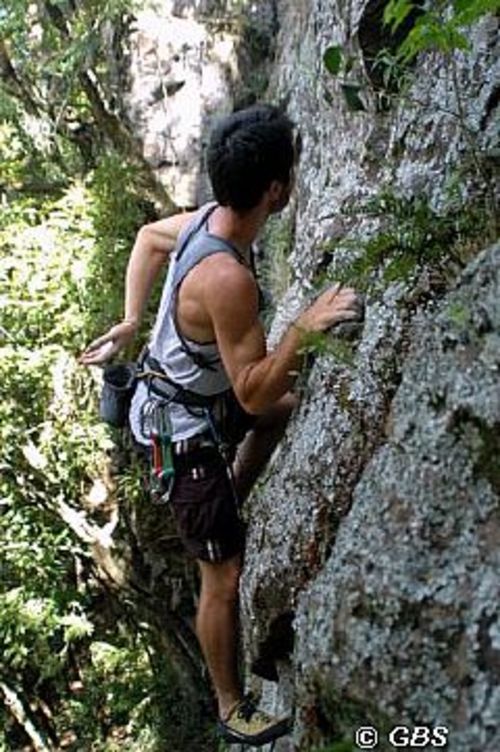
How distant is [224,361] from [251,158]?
0.68 meters

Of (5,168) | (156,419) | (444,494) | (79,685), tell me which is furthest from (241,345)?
(79,685)

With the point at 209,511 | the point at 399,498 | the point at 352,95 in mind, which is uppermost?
the point at 352,95

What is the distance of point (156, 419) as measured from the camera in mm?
3561

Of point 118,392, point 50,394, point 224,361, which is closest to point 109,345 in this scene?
point 118,392

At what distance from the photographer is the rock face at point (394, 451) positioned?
78.3 inches

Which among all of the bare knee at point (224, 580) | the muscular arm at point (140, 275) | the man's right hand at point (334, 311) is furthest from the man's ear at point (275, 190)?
the bare knee at point (224, 580)

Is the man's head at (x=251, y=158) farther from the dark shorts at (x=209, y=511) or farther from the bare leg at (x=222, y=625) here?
the bare leg at (x=222, y=625)

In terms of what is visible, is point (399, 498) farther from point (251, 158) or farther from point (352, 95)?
point (352, 95)

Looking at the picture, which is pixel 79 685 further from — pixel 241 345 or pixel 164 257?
pixel 241 345

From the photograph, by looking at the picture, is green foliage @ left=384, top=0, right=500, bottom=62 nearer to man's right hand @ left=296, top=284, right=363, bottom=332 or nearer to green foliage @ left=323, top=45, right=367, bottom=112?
green foliage @ left=323, top=45, right=367, bottom=112

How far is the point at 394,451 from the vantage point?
2357 millimetres

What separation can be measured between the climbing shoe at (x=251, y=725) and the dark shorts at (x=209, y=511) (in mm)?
566

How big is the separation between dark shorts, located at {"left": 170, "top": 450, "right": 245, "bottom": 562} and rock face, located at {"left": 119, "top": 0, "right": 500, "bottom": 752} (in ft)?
0.35

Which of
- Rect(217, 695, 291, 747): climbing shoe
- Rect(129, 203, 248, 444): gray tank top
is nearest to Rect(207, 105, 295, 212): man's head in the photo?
Rect(129, 203, 248, 444): gray tank top
